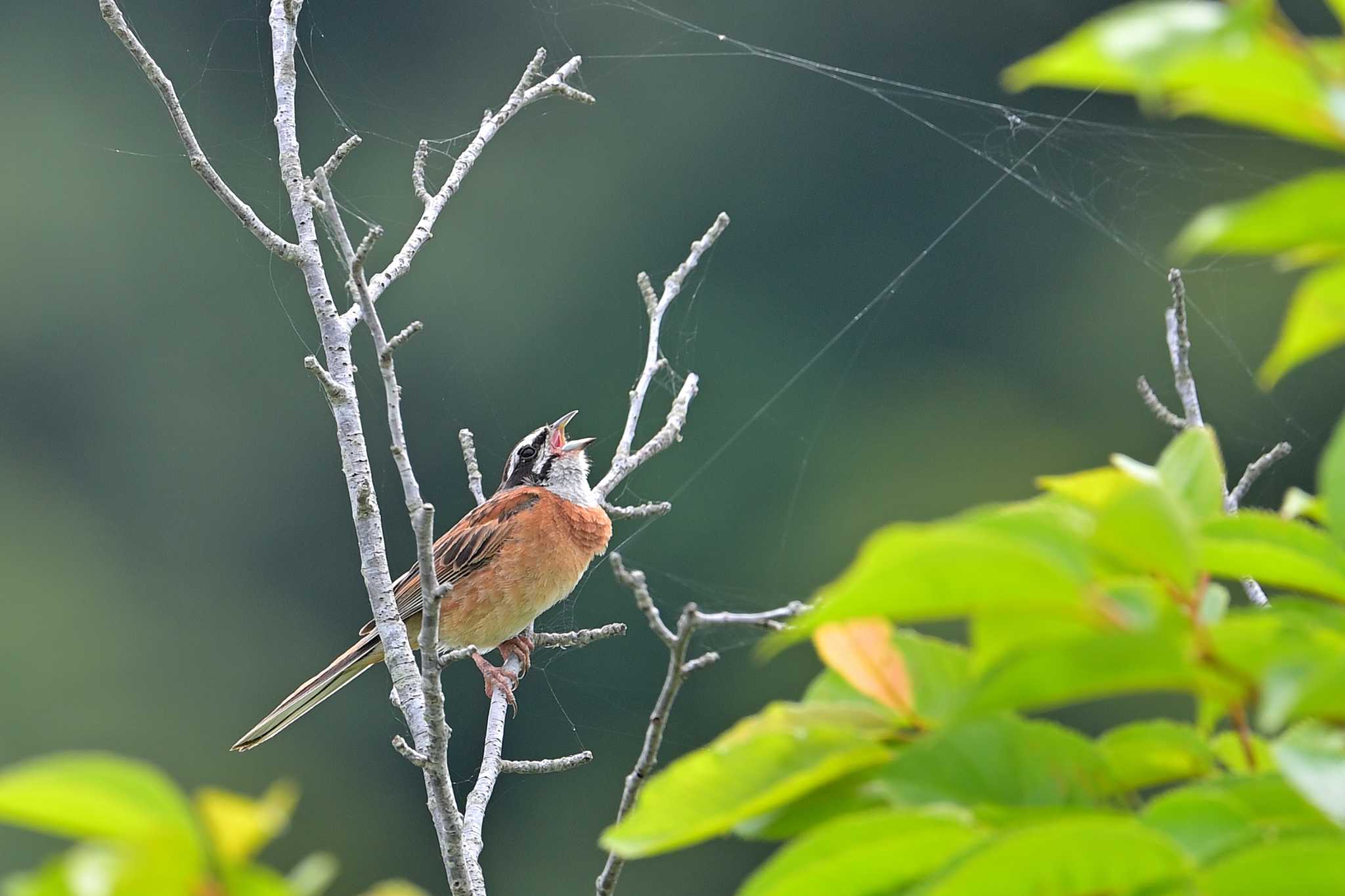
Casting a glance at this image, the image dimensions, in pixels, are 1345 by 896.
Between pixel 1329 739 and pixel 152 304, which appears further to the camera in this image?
pixel 152 304

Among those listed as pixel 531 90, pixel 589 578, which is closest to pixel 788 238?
pixel 589 578

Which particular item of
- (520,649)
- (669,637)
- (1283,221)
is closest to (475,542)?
(520,649)

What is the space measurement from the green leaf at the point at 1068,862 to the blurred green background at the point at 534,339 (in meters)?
14.2

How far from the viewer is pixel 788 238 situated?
18.0 meters

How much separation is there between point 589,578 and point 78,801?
13.0 m

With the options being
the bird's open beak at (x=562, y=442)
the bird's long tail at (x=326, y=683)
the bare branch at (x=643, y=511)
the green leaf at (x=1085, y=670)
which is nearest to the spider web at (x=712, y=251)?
the bird's open beak at (x=562, y=442)

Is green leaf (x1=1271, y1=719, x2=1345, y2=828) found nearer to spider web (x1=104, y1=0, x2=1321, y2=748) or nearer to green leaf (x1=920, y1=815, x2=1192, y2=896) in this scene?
green leaf (x1=920, y1=815, x2=1192, y2=896)

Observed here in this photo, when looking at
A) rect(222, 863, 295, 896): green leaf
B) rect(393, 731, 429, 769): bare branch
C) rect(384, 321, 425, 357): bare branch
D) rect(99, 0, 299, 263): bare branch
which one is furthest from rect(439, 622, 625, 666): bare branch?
rect(222, 863, 295, 896): green leaf

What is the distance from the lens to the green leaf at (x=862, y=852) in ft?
2.56

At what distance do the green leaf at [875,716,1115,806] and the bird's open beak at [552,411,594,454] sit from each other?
4498 mm

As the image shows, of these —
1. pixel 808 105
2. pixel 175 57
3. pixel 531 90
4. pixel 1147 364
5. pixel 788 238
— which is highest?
pixel 175 57

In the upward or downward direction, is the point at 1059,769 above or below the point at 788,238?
below

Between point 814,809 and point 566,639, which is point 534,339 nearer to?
point 566,639

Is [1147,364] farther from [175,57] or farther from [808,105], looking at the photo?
[175,57]
